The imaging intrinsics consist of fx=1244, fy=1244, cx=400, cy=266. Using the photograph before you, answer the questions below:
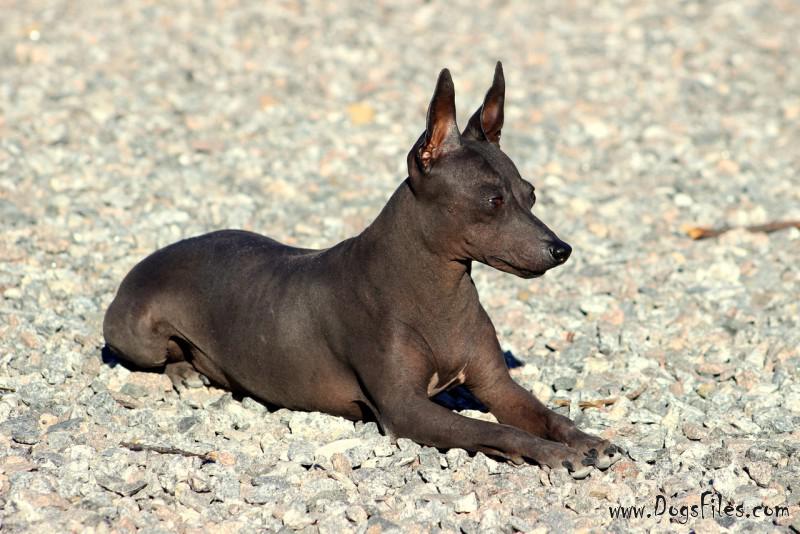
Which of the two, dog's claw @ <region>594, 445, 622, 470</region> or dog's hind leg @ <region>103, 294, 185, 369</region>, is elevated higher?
dog's claw @ <region>594, 445, 622, 470</region>

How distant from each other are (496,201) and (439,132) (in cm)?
47

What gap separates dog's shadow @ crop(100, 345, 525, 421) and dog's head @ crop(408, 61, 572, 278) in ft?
3.34

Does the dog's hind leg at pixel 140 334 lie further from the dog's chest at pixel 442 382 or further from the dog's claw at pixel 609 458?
the dog's claw at pixel 609 458

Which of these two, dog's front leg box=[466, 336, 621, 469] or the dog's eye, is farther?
dog's front leg box=[466, 336, 621, 469]

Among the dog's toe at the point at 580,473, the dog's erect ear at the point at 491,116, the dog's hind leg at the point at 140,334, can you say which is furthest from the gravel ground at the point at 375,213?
the dog's erect ear at the point at 491,116

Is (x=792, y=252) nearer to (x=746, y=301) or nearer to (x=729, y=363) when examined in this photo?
(x=746, y=301)

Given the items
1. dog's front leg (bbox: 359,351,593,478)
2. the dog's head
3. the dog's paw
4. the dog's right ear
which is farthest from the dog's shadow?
the dog's right ear

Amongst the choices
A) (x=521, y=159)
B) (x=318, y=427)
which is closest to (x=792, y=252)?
(x=521, y=159)

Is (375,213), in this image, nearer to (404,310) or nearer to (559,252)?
(404,310)

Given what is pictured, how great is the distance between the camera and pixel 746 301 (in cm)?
887

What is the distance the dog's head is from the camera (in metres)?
6.32

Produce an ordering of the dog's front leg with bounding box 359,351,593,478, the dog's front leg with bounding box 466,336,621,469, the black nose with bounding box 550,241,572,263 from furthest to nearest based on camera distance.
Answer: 1. the dog's front leg with bounding box 466,336,621,469
2. the black nose with bounding box 550,241,572,263
3. the dog's front leg with bounding box 359,351,593,478

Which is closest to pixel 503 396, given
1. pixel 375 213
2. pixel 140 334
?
pixel 140 334

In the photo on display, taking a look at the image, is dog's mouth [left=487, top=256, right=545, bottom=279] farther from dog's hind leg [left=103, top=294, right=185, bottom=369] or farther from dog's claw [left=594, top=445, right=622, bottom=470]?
dog's hind leg [left=103, top=294, right=185, bottom=369]
